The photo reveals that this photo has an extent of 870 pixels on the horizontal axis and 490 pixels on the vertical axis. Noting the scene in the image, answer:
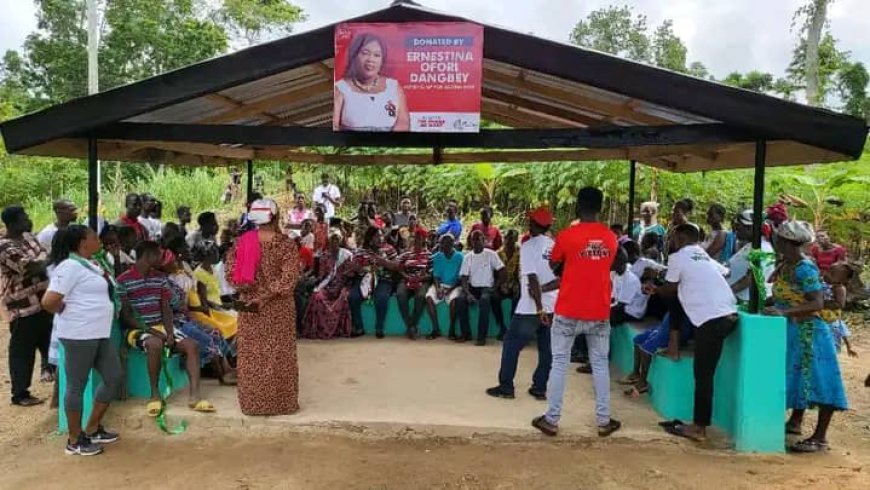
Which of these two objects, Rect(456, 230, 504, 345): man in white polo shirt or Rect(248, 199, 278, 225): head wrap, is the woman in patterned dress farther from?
Rect(248, 199, 278, 225): head wrap

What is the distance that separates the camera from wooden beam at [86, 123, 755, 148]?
510cm

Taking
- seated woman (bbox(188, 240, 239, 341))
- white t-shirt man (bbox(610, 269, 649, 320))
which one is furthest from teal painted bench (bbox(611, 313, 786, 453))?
seated woman (bbox(188, 240, 239, 341))

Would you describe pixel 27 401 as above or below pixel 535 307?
below

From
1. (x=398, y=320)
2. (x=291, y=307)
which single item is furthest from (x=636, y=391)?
(x=398, y=320)

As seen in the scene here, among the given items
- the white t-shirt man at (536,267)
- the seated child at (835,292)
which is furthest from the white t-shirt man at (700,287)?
the white t-shirt man at (536,267)

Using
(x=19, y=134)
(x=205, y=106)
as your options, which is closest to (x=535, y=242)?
(x=205, y=106)

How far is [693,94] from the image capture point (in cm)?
471

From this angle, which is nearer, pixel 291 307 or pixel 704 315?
pixel 704 315

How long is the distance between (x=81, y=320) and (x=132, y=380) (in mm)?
1213

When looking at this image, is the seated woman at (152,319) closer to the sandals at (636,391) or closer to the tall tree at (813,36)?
the sandals at (636,391)

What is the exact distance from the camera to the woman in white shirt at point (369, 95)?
5008 mm

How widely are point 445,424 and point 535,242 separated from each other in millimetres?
1591

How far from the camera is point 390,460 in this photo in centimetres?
454

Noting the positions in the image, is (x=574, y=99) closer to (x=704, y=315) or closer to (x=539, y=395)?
(x=704, y=315)
